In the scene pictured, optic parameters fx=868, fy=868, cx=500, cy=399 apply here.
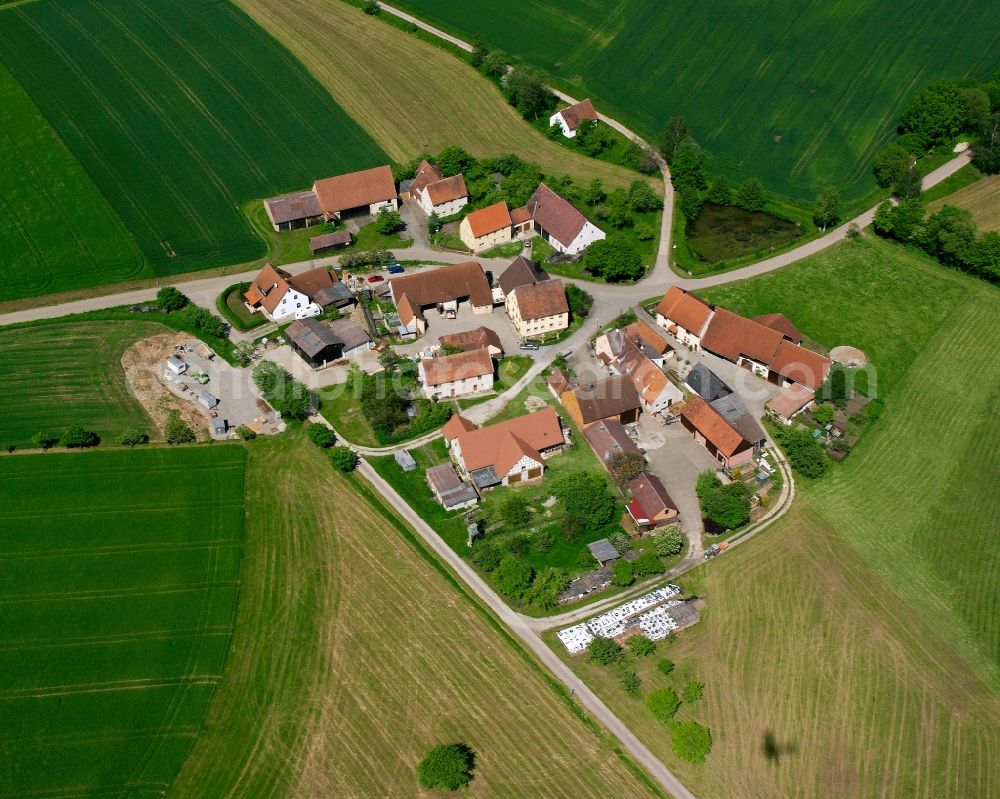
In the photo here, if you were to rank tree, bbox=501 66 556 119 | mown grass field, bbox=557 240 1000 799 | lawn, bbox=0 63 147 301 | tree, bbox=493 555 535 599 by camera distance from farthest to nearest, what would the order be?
tree, bbox=501 66 556 119 < lawn, bbox=0 63 147 301 < tree, bbox=493 555 535 599 < mown grass field, bbox=557 240 1000 799

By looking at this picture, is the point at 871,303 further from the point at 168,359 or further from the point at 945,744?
the point at 168,359

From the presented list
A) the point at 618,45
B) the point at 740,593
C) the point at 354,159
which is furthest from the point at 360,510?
the point at 618,45

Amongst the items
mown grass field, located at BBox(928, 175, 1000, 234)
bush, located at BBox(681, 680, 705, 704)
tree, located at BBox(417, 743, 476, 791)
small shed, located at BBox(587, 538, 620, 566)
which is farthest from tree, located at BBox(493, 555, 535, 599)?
mown grass field, located at BBox(928, 175, 1000, 234)

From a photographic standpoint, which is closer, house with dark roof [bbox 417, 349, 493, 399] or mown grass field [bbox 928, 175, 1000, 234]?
house with dark roof [bbox 417, 349, 493, 399]

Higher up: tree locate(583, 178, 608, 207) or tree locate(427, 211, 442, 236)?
tree locate(583, 178, 608, 207)

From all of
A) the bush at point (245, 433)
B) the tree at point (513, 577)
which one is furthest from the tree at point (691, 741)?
the bush at point (245, 433)

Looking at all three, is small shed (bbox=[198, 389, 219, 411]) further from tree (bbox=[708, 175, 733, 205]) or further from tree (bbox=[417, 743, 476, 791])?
tree (bbox=[708, 175, 733, 205])

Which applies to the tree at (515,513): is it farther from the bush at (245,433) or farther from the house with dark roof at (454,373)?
the bush at (245,433)
